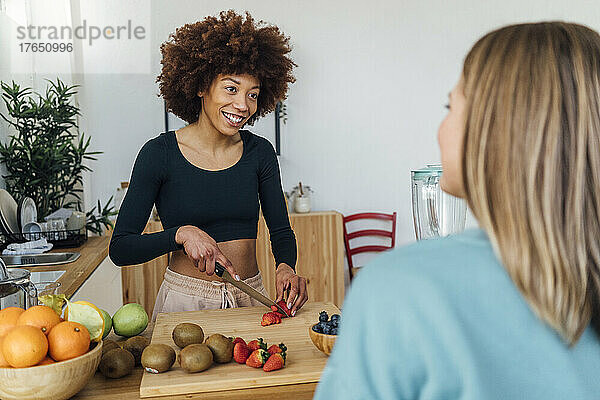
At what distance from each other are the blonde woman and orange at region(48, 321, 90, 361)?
696mm

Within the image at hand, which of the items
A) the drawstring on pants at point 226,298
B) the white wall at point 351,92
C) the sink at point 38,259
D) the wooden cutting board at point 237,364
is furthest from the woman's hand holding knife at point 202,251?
the white wall at point 351,92

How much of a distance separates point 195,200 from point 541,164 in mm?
1499

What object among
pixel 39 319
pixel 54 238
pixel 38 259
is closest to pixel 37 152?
pixel 54 238

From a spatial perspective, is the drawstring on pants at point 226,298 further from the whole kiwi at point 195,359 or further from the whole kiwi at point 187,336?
→ the whole kiwi at point 195,359

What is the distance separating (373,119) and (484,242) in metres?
3.77

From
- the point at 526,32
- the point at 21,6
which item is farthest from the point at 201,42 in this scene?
the point at 21,6

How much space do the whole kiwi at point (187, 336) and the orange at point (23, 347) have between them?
36 centimetres

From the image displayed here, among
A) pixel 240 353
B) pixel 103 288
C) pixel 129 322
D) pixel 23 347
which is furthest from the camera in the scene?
pixel 103 288

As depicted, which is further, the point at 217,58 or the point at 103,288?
the point at 103,288

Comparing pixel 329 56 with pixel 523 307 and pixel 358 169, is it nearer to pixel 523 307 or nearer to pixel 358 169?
pixel 358 169

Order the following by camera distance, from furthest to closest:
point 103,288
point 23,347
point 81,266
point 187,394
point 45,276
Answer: point 103,288 < point 81,266 < point 45,276 < point 187,394 < point 23,347

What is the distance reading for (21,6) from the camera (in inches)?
146

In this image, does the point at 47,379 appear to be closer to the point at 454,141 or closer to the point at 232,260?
the point at 454,141

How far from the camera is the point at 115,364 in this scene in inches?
51.4
